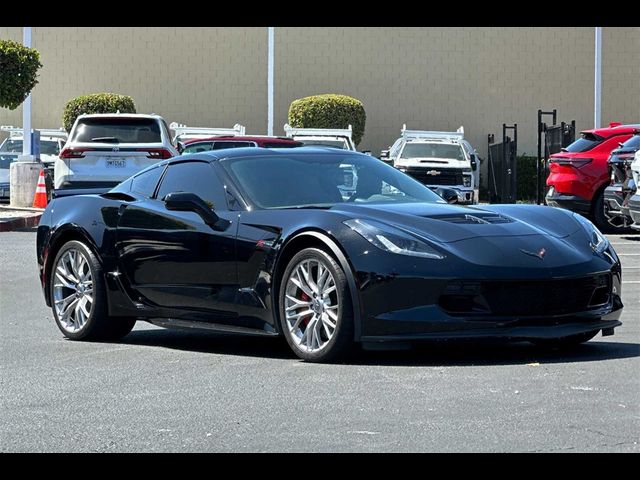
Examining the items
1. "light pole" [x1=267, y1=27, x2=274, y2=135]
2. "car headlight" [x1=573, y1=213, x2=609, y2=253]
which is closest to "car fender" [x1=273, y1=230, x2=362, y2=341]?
"car headlight" [x1=573, y1=213, x2=609, y2=253]

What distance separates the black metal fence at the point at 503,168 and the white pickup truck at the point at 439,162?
147 cm

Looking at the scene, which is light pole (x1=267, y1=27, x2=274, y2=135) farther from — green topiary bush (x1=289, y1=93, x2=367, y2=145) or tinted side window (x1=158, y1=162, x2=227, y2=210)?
tinted side window (x1=158, y1=162, x2=227, y2=210)

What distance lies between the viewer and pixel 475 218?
824cm

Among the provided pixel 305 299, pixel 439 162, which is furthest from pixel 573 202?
pixel 305 299

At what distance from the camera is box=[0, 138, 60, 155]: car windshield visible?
104 feet

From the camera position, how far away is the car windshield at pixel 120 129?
68.8 ft

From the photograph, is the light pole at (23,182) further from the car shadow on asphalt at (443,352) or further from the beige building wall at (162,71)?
the car shadow on asphalt at (443,352)

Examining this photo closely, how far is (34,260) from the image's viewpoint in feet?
54.1

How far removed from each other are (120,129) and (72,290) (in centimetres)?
1163

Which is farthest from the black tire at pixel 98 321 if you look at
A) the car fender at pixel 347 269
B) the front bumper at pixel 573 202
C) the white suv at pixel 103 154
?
the front bumper at pixel 573 202

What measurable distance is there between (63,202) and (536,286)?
392cm

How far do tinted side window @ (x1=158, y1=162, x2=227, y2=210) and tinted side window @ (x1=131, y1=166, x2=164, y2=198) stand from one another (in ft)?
0.29
